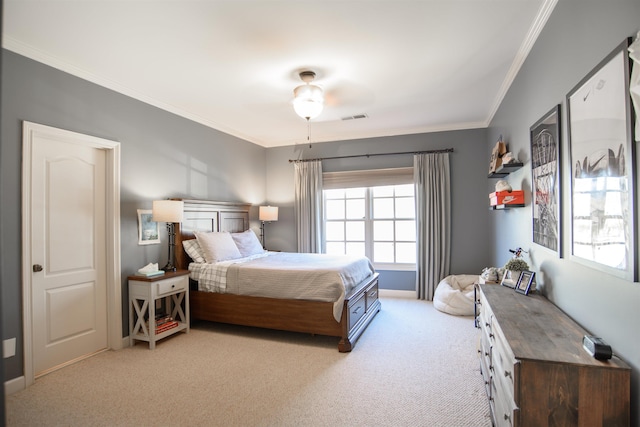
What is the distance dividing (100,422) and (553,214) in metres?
3.25

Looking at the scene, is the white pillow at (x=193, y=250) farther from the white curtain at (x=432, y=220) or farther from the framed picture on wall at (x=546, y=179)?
the framed picture on wall at (x=546, y=179)

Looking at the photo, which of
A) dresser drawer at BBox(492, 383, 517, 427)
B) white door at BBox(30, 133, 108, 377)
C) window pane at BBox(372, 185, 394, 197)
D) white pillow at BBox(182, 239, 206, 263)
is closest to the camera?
dresser drawer at BBox(492, 383, 517, 427)

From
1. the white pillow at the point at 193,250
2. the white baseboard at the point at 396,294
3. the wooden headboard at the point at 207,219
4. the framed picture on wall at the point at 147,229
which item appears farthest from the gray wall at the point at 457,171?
the framed picture on wall at the point at 147,229

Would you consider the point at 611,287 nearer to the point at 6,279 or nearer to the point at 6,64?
the point at 6,279

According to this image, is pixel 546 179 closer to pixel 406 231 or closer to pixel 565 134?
pixel 565 134

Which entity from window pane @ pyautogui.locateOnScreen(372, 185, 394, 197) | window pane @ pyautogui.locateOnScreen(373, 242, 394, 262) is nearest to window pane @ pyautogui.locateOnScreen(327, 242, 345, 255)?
window pane @ pyautogui.locateOnScreen(373, 242, 394, 262)

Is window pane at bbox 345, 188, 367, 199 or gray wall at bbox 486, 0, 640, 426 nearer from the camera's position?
gray wall at bbox 486, 0, 640, 426

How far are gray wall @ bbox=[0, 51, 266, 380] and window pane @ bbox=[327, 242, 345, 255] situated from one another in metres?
1.61

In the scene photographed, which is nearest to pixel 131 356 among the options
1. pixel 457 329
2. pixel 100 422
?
pixel 100 422

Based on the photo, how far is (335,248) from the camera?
6004mm

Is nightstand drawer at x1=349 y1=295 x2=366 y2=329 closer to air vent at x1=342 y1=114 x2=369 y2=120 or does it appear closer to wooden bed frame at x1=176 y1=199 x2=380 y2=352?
wooden bed frame at x1=176 y1=199 x2=380 y2=352

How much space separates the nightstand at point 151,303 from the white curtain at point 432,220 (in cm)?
330

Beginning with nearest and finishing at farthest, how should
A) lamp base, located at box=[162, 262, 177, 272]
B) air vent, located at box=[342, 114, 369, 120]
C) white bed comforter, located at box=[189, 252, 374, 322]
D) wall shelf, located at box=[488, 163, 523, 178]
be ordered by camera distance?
wall shelf, located at box=[488, 163, 523, 178]
white bed comforter, located at box=[189, 252, 374, 322]
lamp base, located at box=[162, 262, 177, 272]
air vent, located at box=[342, 114, 369, 120]

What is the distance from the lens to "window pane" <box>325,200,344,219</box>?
5969 mm
